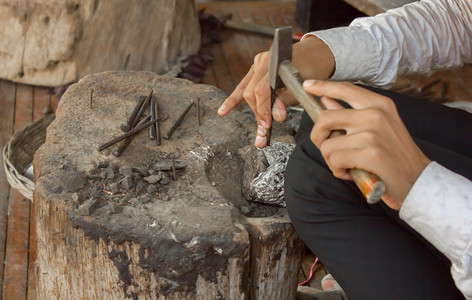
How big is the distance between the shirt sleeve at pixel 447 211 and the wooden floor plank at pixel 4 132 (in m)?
1.65

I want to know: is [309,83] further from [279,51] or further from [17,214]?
[17,214]

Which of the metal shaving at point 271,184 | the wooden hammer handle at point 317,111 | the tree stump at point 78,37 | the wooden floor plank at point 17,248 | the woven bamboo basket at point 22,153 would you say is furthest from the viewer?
the tree stump at point 78,37

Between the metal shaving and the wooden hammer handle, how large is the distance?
17.9 inches

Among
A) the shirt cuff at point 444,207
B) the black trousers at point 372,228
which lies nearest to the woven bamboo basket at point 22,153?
the black trousers at point 372,228

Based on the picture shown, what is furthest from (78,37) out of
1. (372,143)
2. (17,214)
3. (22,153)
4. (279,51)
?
(372,143)

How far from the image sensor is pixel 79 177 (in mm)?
1786

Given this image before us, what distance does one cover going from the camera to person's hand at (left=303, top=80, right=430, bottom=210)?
123 centimetres

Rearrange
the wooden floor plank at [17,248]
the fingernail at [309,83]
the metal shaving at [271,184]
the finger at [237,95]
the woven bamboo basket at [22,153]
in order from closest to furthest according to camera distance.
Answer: the fingernail at [309,83]
the finger at [237,95]
the metal shaving at [271,184]
the wooden floor plank at [17,248]
the woven bamboo basket at [22,153]

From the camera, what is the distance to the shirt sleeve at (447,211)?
1.28 metres

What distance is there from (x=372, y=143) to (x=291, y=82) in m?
0.29

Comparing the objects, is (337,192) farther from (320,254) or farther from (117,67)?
(117,67)

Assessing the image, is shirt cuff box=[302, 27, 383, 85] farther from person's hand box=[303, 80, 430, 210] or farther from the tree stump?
the tree stump

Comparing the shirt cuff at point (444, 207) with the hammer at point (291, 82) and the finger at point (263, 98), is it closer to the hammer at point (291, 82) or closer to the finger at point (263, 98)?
the hammer at point (291, 82)

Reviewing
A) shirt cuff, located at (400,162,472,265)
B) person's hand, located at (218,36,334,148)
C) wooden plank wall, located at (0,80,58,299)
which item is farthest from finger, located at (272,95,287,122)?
wooden plank wall, located at (0,80,58,299)
